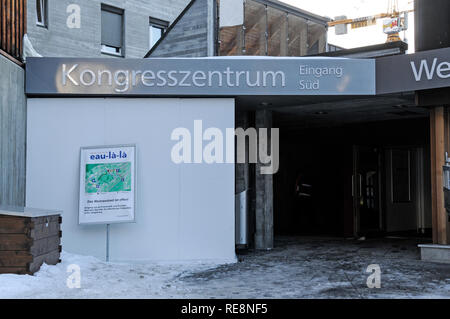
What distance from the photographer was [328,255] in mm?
11734

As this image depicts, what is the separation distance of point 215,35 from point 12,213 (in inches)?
288

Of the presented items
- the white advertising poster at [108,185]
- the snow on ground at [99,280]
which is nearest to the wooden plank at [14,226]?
the snow on ground at [99,280]

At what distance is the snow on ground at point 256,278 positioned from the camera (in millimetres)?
7477

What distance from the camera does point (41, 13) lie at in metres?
20.1

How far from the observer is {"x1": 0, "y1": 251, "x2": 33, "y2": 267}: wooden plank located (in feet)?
25.8

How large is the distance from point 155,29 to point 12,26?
14666mm

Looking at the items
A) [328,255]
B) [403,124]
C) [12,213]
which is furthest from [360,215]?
[12,213]

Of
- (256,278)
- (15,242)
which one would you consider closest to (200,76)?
(256,278)

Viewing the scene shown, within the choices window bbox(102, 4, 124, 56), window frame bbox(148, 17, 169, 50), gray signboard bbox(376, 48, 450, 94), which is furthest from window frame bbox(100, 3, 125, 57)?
gray signboard bbox(376, 48, 450, 94)

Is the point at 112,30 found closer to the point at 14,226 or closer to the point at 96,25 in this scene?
the point at 96,25

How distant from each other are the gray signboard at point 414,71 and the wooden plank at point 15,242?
655 centimetres

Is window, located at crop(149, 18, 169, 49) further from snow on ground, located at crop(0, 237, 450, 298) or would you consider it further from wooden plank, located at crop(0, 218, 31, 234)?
wooden plank, located at crop(0, 218, 31, 234)

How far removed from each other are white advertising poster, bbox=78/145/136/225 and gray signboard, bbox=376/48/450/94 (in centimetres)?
458
